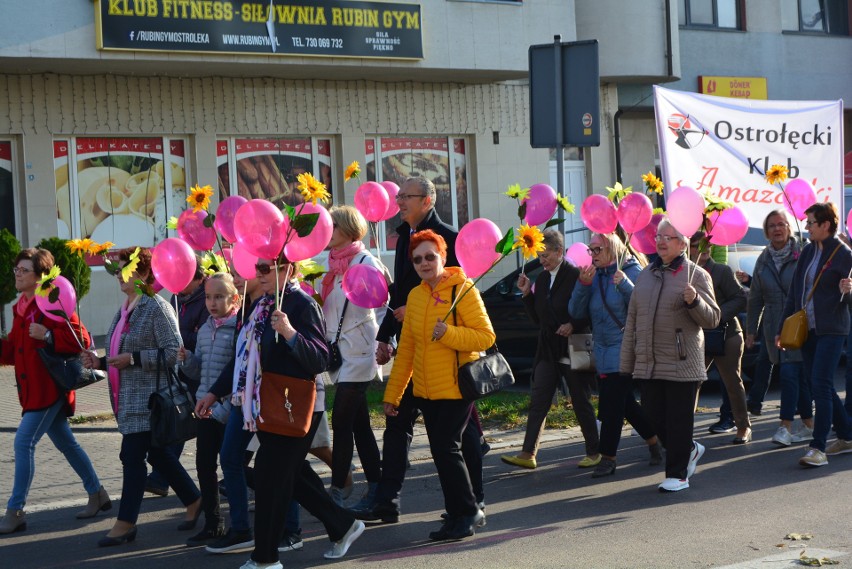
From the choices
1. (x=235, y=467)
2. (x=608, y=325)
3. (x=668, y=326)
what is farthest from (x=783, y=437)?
(x=235, y=467)

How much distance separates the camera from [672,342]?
7742mm

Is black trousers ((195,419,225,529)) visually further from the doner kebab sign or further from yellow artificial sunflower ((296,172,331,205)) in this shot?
the doner kebab sign

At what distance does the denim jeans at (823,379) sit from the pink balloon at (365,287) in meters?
3.30

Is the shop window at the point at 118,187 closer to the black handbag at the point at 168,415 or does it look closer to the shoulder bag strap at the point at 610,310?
the shoulder bag strap at the point at 610,310

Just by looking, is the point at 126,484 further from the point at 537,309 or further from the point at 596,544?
the point at 537,309

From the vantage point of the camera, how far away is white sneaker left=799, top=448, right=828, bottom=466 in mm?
8344

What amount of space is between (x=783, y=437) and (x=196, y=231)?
4634 millimetres

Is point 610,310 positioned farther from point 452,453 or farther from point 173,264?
point 173,264

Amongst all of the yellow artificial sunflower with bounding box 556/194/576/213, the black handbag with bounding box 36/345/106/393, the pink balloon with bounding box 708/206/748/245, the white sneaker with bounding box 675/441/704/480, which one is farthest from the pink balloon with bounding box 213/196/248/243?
the pink balloon with bounding box 708/206/748/245

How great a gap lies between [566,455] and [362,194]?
8.35 feet

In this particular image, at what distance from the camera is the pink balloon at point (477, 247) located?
7.38 metres

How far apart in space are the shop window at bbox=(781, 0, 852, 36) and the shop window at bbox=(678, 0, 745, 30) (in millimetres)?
1244

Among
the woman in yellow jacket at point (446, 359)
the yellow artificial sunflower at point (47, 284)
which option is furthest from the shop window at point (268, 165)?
the woman in yellow jacket at point (446, 359)

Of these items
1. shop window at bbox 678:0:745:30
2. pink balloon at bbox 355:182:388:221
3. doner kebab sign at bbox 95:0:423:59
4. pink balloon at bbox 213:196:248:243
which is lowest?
pink balloon at bbox 213:196:248:243
